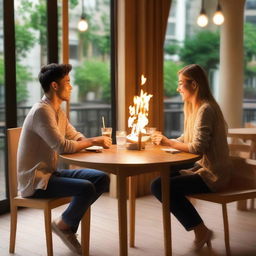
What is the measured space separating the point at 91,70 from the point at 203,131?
199cm

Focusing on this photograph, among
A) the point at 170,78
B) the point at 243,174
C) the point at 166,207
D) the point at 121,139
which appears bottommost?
the point at 166,207

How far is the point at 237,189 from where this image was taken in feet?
9.51

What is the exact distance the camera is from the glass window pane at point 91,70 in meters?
4.35

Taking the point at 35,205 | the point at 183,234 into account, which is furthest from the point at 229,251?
the point at 35,205

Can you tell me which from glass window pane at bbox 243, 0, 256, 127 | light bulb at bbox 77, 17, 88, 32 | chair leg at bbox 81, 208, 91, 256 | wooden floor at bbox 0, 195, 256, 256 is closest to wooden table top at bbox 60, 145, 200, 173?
chair leg at bbox 81, 208, 91, 256

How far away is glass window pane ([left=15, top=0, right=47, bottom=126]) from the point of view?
378 cm

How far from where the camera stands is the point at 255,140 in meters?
3.94

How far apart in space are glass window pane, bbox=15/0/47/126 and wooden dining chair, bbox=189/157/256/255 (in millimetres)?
1798

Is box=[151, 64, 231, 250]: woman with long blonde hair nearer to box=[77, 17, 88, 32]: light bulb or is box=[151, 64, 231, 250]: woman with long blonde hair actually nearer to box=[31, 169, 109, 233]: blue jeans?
box=[31, 169, 109, 233]: blue jeans

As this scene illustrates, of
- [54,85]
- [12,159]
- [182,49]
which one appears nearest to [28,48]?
[54,85]

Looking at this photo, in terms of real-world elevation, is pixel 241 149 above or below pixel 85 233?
above

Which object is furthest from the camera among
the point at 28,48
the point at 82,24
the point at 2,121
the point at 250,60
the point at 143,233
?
the point at 250,60

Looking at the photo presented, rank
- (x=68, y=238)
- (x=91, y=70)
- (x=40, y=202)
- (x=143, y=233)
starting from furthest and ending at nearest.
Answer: (x=91, y=70) < (x=143, y=233) < (x=68, y=238) < (x=40, y=202)

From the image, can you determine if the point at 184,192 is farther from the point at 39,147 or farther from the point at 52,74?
the point at 52,74
